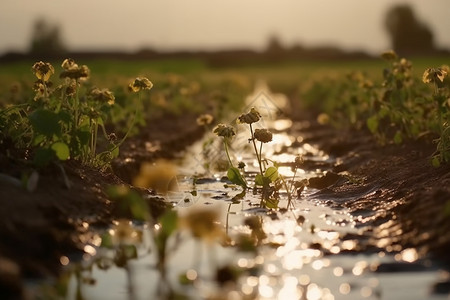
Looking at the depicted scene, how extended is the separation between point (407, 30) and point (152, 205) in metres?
88.1

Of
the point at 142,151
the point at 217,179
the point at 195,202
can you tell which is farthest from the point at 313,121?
the point at 195,202

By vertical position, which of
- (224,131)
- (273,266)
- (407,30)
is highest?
(407,30)

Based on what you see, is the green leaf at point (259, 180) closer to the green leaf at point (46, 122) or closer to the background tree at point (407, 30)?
the green leaf at point (46, 122)

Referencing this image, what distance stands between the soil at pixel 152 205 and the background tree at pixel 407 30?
275ft

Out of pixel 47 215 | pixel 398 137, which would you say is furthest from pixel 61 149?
pixel 398 137

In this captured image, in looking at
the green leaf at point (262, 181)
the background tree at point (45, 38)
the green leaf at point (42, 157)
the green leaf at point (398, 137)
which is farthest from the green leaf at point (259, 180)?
the background tree at point (45, 38)

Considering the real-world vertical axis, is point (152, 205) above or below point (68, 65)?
below

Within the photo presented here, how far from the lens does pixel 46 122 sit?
5168mm

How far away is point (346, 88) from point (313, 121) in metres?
2.88

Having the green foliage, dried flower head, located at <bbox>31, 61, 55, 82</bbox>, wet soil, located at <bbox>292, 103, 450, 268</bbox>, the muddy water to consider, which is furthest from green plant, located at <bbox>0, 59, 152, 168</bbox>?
the green foliage

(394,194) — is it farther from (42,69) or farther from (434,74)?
(42,69)

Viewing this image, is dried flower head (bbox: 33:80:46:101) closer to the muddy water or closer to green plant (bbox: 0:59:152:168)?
green plant (bbox: 0:59:152:168)

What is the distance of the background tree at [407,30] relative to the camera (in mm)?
89188

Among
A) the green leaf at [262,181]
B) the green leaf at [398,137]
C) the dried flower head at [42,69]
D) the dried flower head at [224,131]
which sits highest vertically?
the dried flower head at [42,69]
